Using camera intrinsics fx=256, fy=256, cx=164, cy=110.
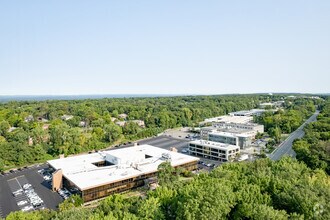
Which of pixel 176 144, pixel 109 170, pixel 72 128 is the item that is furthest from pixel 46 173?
pixel 176 144

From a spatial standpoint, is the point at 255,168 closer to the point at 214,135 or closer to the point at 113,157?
the point at 113,157

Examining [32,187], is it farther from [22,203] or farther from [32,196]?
[22,203]

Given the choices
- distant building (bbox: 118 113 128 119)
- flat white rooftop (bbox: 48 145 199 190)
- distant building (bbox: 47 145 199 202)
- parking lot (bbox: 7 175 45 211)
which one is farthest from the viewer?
distant building (bbox: 118 113 128 119)

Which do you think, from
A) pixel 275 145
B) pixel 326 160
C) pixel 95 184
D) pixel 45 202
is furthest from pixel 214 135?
pixel 45 202

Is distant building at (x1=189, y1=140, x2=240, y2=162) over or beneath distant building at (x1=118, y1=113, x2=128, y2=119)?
beneath

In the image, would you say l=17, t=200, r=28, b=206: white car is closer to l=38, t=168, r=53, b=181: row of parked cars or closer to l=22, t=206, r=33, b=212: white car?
l=22, t=206, r=33, b=212: white car

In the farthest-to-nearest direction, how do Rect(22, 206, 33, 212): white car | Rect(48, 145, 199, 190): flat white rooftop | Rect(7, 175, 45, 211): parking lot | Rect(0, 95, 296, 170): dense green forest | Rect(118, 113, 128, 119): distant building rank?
Rect(118, 113, 128, 119): distant building
Rect(0, 95, 296, 170): dense green forest
Rect(48, 145, 199, 190): flat white rooftop
Rect(7, 175, 45, 211): parking lot
Rect(22, 206, 33, 212): white car

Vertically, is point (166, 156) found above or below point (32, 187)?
above

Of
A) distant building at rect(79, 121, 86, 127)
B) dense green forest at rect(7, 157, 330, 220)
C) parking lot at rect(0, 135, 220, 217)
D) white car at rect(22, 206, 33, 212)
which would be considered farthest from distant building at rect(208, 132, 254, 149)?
distant building at rect(79, 121, 86, 127)
